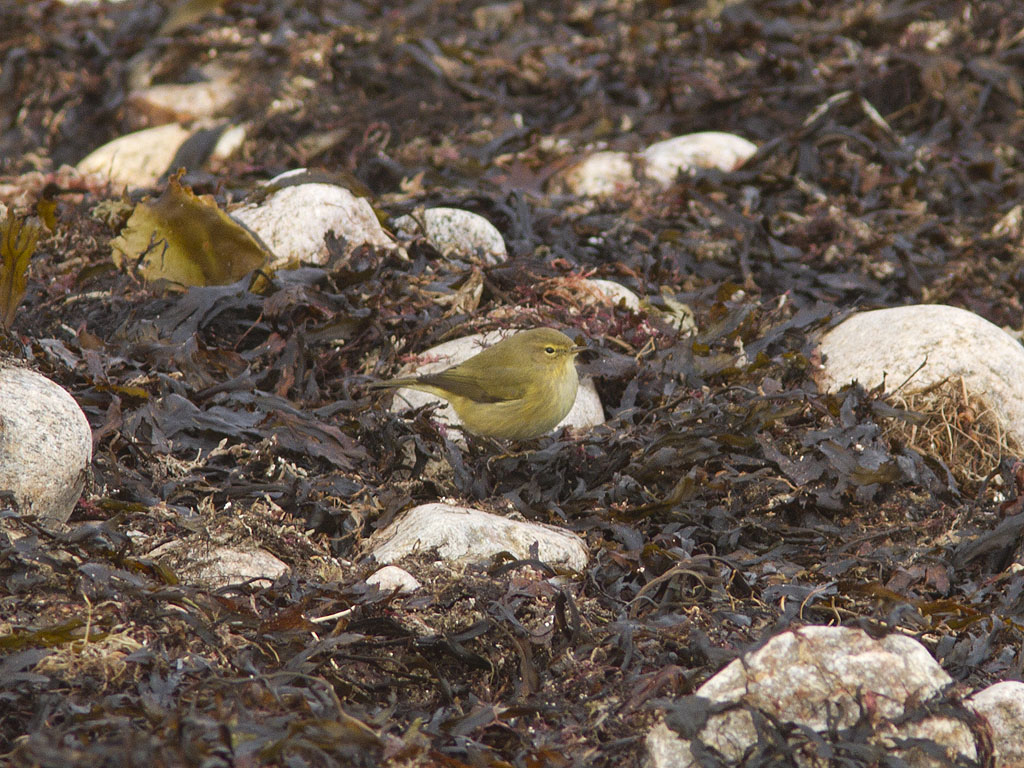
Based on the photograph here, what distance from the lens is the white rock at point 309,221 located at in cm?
486

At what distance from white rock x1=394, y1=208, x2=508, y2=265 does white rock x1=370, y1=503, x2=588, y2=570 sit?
1.93 metres

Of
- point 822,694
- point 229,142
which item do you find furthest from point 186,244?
point 822,694

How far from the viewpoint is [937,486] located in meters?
3.94

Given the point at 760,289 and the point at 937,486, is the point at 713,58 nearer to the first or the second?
the point at 760,289

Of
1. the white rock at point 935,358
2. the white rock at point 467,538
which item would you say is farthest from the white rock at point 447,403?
the white rock at point 935,358

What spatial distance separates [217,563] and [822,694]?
177 centimetres

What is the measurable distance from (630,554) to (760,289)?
242 cm

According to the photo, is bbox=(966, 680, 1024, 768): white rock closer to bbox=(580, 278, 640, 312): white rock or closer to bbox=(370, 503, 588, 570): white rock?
bbox=(370, 503, 588, 570): white rock

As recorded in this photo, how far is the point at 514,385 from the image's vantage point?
404cm

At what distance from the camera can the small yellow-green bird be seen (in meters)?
4.10

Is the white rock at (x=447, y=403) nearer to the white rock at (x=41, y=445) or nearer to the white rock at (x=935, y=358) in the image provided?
the white rock at (x=935, y=358)

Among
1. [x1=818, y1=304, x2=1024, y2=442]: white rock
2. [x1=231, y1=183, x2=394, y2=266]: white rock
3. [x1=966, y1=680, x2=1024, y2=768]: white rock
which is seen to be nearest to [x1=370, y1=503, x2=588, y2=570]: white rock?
[x1=966, y1=680, x2=1024, y2=768]: white rock

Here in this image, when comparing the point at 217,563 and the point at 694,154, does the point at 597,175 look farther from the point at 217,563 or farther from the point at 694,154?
the point at 217,563

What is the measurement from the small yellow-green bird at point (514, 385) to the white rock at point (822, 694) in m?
1.83
